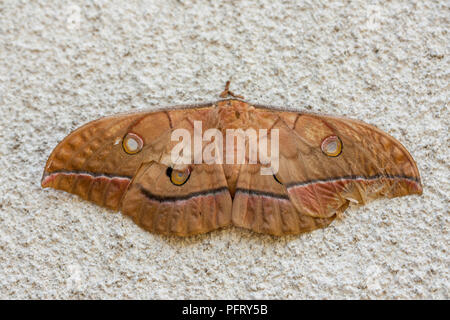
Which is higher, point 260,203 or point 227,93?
point 227,93

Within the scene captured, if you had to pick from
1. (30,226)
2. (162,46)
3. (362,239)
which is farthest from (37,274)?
(362,239)

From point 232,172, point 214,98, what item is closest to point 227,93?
point 214,98

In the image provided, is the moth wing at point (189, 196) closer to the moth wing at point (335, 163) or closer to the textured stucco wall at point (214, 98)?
the textured stucco wall at point (214, 98)

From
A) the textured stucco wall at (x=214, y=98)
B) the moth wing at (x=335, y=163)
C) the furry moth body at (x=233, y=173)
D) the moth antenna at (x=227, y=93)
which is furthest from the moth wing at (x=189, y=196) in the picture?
the moth antenna at (x=227, y=93)

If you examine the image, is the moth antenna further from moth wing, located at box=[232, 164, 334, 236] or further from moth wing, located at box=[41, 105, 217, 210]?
moth wing, located at box=[232, 164, 334, 236]

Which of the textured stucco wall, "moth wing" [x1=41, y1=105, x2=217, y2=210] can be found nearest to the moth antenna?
the textured stucco wall

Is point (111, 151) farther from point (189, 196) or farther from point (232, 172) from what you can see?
point (232, 172)
